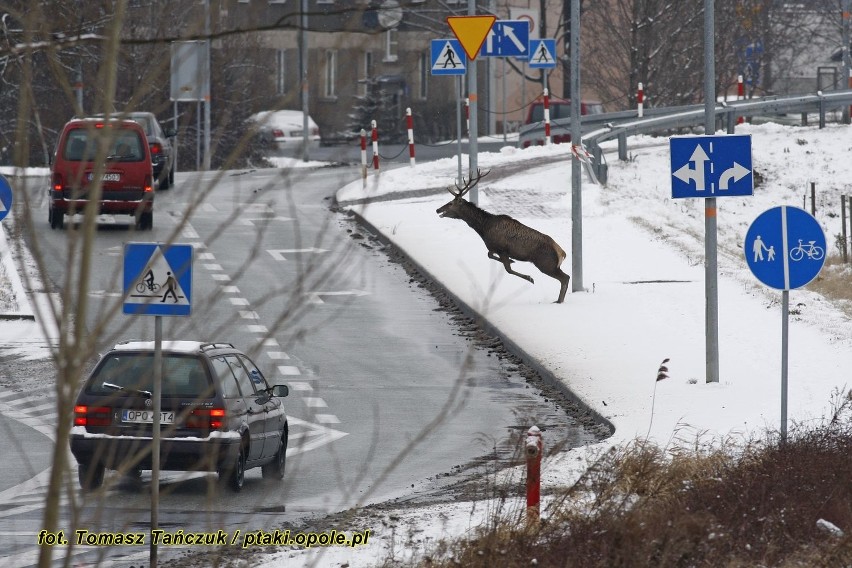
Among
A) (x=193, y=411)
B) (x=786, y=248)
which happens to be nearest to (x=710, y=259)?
(x=786, y=248)

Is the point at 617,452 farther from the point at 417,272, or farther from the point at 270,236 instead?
the point at 270,236

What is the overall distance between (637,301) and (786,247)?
922 cm

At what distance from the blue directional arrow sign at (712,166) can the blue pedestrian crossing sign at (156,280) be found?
577 cm

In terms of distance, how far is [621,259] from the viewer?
2600cm

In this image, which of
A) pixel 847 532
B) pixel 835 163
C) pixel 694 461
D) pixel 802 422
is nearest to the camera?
pixel 847 532

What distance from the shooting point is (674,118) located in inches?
1394

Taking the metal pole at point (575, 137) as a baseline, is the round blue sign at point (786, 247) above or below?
below

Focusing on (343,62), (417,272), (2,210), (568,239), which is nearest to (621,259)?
(568,239)

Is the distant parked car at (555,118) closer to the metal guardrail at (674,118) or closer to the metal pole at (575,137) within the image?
the metal guardrail at (674,118)

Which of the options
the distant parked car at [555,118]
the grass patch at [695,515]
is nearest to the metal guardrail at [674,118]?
the distant parked car at [555,118]

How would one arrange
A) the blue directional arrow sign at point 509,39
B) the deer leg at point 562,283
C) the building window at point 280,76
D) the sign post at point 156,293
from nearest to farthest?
1. the sign post at point 156,293
2. the building window at point 280,76
3. the deer leg at point 562,283
4. the blue directional arrow sign at point 509,39

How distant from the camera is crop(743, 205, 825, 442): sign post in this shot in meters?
12.8

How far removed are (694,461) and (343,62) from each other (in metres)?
7.65

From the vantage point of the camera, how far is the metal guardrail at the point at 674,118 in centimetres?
3281
